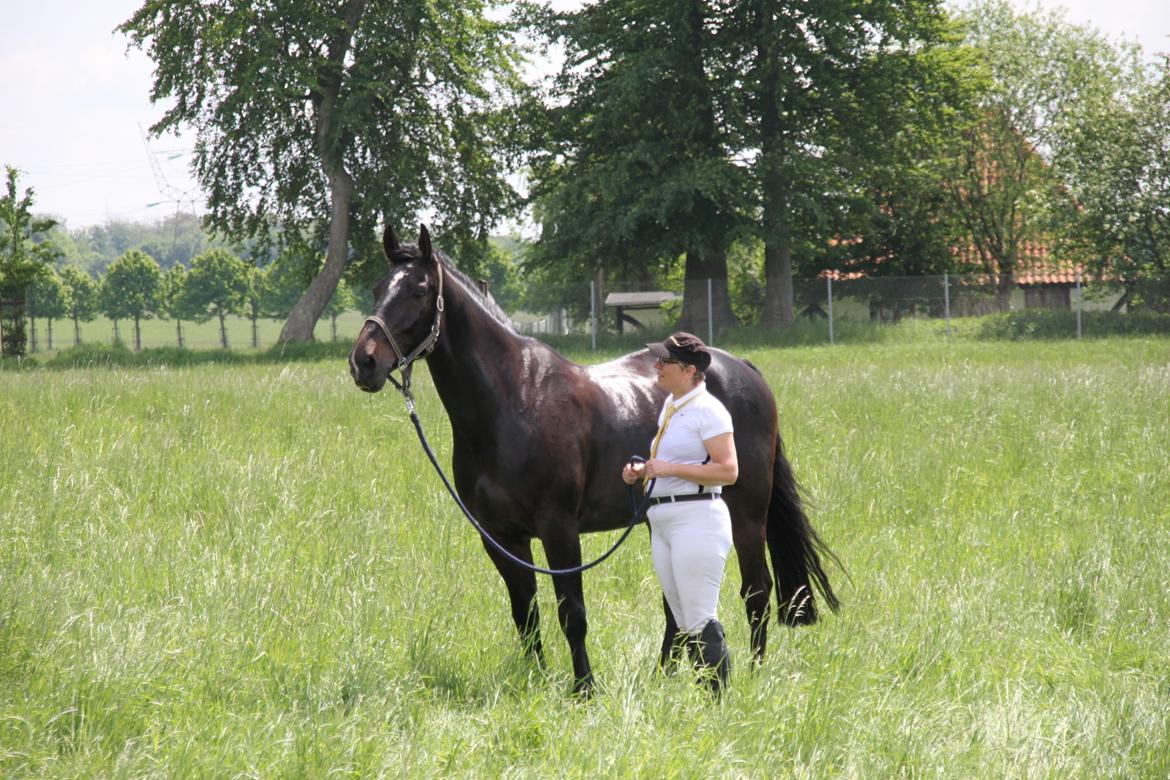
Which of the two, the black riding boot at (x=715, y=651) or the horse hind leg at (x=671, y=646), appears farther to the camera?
the horse hind leg at (x=671, y=646)

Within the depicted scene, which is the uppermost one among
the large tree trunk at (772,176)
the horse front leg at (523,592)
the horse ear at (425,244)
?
the large tree trunk at (772,176)

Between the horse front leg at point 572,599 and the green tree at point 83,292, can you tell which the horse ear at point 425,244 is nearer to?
the horse front leg at point 572,599

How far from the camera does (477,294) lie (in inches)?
194

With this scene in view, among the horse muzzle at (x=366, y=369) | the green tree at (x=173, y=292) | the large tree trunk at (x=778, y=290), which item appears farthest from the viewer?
the green tree at (x=173, y=292)

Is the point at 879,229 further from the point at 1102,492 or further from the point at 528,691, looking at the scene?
the point at 528,691

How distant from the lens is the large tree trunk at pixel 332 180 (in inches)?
1259

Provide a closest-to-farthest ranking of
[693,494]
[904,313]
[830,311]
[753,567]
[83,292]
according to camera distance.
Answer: [693,494]
[753,567]
[830,311]
[904,313]
[83,292]

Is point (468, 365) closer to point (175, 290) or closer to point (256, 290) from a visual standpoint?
point (256, 290)

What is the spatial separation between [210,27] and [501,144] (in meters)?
9.58

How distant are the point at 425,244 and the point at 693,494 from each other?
158cm

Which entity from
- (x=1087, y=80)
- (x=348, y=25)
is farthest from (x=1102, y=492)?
(x=1087, y=80)

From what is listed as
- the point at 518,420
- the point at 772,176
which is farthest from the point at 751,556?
the point at 772,176

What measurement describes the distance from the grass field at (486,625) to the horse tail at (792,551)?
0.28m

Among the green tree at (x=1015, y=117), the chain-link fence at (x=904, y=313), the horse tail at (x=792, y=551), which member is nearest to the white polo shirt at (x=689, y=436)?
the horse tail at (x=792, y=551)
